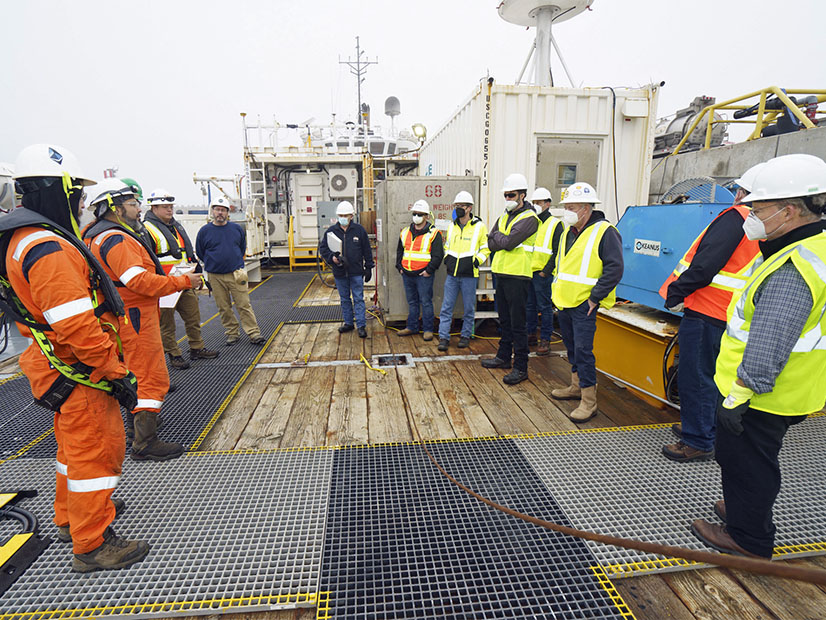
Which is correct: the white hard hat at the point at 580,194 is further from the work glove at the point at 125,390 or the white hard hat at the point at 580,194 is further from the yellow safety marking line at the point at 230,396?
the yellow safety marking line at the point at 230,396

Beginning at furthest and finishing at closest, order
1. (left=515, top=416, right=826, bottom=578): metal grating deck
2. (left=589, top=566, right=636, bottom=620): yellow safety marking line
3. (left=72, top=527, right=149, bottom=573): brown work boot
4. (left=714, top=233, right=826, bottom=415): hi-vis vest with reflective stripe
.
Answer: (left=515, top=416, right=826, bottom=578): metal grating deck, (left=72, top=527, right=149, bottom=573): brown work boot, (left=589, top=566, right=636, bottom=620): yellow safety marking line, (left=714, top=233, right=826, bottom=415): hi-vis vest with reflective stripe

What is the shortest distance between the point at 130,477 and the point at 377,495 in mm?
1646

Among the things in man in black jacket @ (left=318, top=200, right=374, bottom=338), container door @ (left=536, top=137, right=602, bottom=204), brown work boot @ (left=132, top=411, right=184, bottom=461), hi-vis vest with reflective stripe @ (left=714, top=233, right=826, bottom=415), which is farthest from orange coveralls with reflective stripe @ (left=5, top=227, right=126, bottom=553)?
container door @ (left=536, top=137, right=602, bottom=204)

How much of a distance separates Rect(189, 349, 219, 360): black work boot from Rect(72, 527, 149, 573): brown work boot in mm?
3124

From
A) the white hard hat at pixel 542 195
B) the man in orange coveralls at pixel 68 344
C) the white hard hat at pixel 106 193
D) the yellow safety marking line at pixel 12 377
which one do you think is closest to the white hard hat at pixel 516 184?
the white hard hat at pixel 542 195

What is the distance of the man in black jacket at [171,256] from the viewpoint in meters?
4.50

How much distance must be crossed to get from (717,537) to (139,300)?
149 inches

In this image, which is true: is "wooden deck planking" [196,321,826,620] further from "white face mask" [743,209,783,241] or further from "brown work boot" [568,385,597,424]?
"white face mask" [743,209,783,241]

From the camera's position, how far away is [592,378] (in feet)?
11.5

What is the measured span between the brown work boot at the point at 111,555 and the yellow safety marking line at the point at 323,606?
964 millimetres

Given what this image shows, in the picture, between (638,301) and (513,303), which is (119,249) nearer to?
(513,303)

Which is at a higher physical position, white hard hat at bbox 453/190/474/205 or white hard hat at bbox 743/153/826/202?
white hard hat at bbox 453/190/474/205

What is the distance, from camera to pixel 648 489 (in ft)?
8.55

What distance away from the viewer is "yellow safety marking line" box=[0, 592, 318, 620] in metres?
1.85
